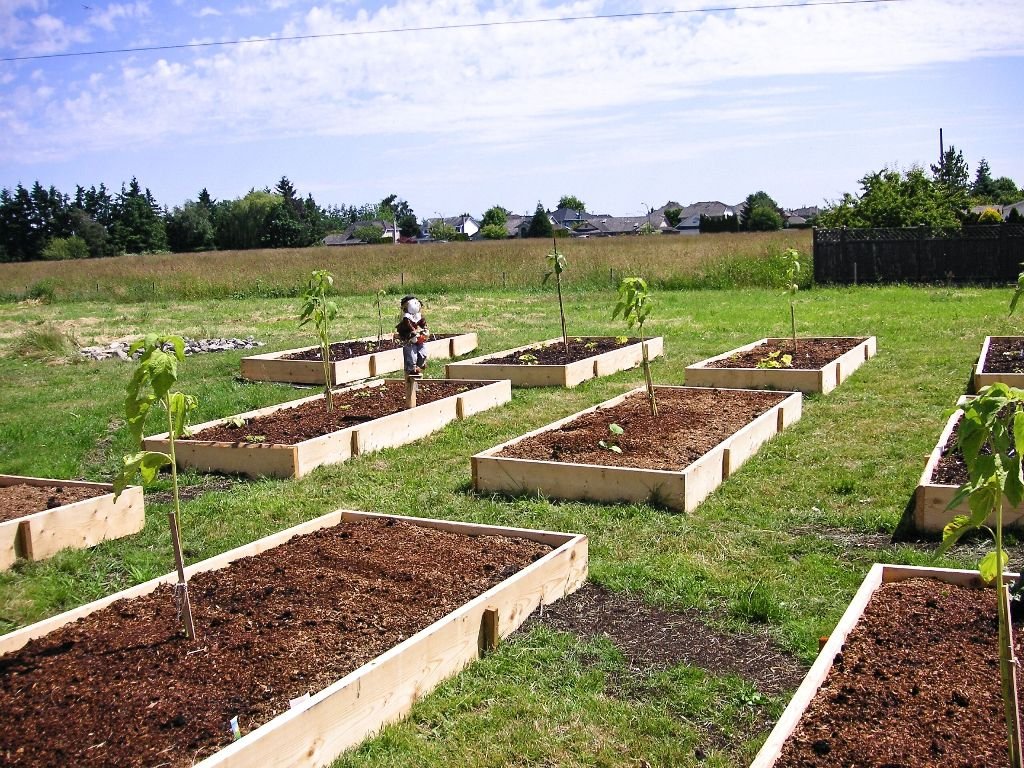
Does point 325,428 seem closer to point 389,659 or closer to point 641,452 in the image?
point 641,452

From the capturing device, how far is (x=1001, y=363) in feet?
33.3

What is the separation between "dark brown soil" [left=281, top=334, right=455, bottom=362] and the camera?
13.5m

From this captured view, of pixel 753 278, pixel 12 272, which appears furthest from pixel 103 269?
pixel 753 278

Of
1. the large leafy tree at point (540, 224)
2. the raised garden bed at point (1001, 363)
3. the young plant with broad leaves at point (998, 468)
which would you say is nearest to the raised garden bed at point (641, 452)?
the raised garden bed at point (1001, 363)

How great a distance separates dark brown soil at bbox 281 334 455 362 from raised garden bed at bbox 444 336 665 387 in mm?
1788

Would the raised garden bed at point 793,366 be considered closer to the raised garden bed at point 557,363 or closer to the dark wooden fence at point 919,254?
the raised garden bed at point 557,363

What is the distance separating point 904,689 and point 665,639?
50.4 inches

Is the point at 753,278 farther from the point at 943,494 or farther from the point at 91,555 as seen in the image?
the point at 91,555

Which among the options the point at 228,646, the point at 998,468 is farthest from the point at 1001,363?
the point at 228,646

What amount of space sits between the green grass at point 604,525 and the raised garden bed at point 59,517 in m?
0.14

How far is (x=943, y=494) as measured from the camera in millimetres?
5699

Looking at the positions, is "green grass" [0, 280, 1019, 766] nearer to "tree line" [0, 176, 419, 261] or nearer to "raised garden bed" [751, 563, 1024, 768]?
"raised garden bed" [751, 563, 1024, 768]

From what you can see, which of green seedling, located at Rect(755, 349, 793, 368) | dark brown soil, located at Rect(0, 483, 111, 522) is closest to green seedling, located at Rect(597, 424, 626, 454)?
dark brown soil, located at Rect(0, 483, 111, 522)

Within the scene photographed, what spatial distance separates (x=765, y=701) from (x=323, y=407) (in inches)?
263
